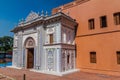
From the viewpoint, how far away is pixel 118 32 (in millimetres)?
11758

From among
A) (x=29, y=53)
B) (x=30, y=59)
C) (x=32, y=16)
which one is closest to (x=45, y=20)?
(x=32, y=16)

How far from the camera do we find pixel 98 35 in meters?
13.2

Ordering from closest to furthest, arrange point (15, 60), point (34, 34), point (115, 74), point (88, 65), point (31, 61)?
point (115, 74) → point (88, 65) → point (34, 34) → point (31, 61) → point (15, 60)

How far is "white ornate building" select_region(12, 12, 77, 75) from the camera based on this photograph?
489 inches

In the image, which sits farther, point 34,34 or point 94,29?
point 34,34

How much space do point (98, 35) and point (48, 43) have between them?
18.0 ft

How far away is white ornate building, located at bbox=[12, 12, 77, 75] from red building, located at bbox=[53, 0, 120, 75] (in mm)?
1137

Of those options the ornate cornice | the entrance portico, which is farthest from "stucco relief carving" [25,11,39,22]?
the entrance portico

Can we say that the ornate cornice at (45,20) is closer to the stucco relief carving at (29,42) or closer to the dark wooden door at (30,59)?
the stucco relief carving at (29,42)

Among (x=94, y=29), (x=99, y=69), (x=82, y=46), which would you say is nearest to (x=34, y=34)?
(x=82, y=46)

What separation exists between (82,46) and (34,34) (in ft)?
19.5

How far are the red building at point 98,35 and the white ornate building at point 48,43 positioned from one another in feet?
3.73

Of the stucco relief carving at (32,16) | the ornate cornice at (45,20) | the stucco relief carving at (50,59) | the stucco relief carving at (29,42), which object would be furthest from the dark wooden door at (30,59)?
the stucco relief carving at (32,16)

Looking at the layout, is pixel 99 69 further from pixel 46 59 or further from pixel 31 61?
pixel 31 61
